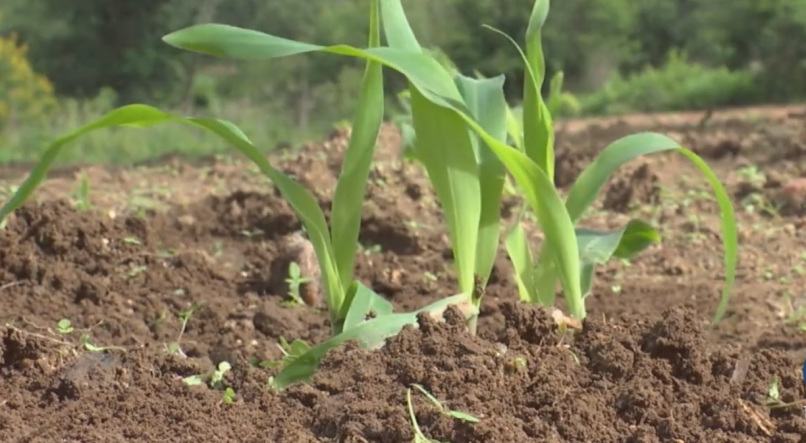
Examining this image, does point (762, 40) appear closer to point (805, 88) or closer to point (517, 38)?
point (805, 88)

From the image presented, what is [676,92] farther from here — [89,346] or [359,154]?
[89,346]

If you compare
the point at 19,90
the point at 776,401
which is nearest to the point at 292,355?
the point at 776,401

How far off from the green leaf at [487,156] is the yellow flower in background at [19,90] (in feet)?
27.1

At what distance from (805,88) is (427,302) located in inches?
340

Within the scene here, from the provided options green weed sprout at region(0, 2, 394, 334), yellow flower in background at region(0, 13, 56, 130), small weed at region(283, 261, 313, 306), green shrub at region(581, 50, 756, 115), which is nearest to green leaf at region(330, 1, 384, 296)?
green weed sprout at region(0, 2, 394, 334)

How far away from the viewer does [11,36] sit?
9.98 m

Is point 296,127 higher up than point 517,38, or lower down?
lower down

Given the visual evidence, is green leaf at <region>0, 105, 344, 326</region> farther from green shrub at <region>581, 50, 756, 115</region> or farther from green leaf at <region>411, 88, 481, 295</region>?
green shrub at <region>581, 50, 756, 115</region>

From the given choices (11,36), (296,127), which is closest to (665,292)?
(296,127)

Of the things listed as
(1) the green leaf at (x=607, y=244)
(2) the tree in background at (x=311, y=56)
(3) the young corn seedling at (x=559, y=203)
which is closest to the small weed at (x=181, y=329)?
(3) the young corn seedling at (x=559, y=203)

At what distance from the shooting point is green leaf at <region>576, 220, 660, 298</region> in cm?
189

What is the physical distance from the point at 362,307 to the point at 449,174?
299 millimetres

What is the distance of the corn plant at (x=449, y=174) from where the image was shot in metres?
1.54

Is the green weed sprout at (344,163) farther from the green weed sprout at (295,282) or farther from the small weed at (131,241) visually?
the small weed at (131,241)
